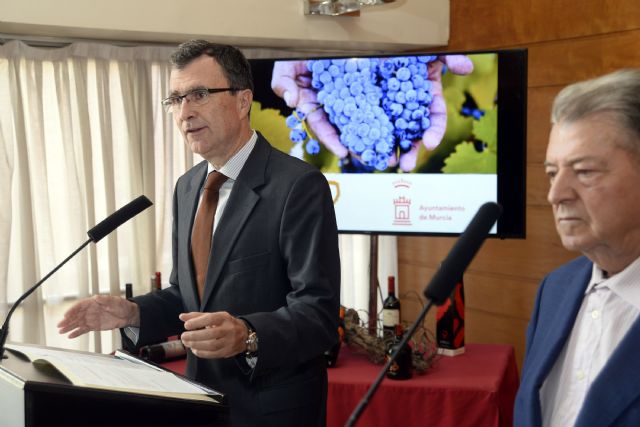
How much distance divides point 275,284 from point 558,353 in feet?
2.70

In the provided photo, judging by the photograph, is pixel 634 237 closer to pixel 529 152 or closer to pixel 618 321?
pixel 618 321

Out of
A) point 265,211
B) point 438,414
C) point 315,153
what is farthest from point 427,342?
point 265,211

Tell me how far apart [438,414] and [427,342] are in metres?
0.35

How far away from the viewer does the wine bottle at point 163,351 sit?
286cm

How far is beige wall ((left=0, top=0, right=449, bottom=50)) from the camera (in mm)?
Result: 3162

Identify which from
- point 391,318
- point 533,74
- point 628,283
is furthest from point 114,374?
point 533,74

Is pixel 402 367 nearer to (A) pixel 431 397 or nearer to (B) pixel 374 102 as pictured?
(A) pixel 431 397

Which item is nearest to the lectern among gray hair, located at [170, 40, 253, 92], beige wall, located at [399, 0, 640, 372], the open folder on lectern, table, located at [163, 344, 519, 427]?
the open folder on lectern

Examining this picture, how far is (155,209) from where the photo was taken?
3848 millimetres

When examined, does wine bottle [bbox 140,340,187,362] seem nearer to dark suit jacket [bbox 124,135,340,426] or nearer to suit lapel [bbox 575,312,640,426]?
dark suit jacket [bbox 124,135,340,426]

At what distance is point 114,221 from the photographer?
165cm

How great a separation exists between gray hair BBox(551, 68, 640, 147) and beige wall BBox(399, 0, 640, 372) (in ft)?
7.96

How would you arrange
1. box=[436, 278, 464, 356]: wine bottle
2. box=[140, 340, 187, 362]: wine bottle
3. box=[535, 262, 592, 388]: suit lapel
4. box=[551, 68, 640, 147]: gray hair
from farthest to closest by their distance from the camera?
box=[436, 278, 464, 356]: wine bottle < box=[140, 340, 187, 362]: wine bottle < box=[535, 262, 592, 388]: suit lapel < box=[551, 68, 640, 147]: gray hair

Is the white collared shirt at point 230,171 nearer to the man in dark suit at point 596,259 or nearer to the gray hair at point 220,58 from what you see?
the gray hair at point 220,58
